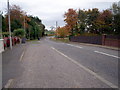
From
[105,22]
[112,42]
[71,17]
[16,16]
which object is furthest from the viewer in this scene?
[16,16]

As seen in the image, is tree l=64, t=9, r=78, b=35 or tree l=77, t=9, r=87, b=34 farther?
tree l=77, t=9, r=87, b=34

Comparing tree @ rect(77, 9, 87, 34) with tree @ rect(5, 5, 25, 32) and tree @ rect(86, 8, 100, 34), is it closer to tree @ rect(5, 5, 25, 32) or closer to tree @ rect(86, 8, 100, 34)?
tree @ rect(86, 8, 100, 34)

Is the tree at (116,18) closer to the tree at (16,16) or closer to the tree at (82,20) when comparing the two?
the tree at (82,20)

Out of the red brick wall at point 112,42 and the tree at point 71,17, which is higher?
the tree at point 71,17

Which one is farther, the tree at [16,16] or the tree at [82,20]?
the tree at [16,16]

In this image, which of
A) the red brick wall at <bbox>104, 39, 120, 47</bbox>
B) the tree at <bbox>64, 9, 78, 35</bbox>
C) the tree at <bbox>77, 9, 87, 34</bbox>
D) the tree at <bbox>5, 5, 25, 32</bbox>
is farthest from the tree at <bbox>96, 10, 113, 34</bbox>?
the tree at <bbox>5, 5, 25, 32</bbox>

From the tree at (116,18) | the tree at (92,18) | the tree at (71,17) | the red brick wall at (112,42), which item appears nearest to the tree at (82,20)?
the tree at (92,18)

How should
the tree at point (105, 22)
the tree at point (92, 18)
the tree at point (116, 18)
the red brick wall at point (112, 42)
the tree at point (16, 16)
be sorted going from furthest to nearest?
the tree at point (16, 16) < the tree at point (92, 18) < the tree at point (105, 22) < the tree at point (116, 18) < the red brick wall at point (112, 42)

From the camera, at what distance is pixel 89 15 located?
153 ft

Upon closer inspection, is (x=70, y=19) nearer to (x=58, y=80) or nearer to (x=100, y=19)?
(x=100, y=19)

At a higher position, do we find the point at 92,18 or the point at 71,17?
A: the point at 71,17

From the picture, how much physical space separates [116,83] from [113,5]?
41.2m

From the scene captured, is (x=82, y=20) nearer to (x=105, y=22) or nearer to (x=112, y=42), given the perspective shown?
(x=105, y=22)

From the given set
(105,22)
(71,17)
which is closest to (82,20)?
(71,17)
